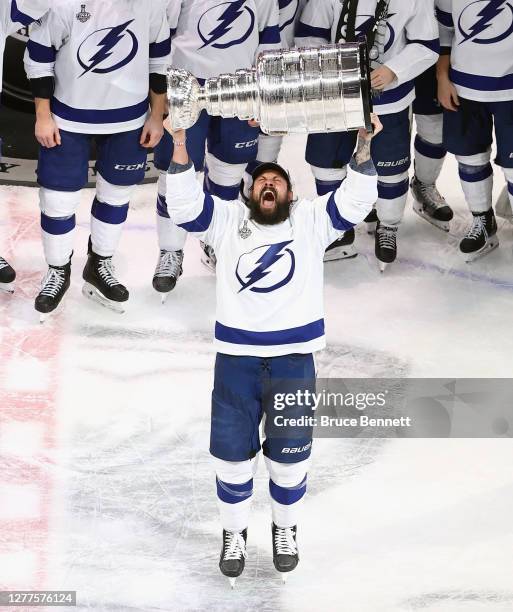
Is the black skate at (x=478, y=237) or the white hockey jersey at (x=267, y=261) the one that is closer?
the white hockey jersey at (x=267, y=261)

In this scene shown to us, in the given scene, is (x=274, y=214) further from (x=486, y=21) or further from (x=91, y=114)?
(x=486, y=21)

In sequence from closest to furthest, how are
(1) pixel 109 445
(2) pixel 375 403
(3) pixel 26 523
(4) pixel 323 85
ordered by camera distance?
1. (4) pixel 323 85
2. (3) pixel 26 523
3. (1) pixel 109 445
4. (2) pixel 375 403

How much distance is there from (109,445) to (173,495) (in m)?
0.34

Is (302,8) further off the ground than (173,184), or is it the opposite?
(173,184)

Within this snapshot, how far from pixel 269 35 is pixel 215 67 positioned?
25cm

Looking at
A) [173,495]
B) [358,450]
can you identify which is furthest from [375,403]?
[173,495]

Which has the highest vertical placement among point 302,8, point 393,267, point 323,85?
point 323,85

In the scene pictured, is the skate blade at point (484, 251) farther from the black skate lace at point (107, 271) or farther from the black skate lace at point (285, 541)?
the black skate lace at point (285, 541)

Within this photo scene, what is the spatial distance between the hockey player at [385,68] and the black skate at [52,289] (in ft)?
3.58

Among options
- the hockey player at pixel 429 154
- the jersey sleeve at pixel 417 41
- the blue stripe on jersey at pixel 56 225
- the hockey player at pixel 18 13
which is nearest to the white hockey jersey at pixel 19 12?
the hockey player at pixel 18 13

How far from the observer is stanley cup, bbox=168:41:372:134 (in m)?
3.73

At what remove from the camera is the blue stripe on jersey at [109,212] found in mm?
5227

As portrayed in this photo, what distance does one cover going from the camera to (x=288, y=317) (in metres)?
3.87

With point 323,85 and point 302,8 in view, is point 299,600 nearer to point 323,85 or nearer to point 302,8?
point 323,85
